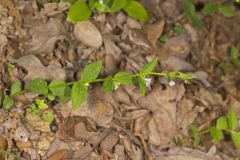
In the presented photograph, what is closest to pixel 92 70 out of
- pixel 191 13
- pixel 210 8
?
pixel 191 13

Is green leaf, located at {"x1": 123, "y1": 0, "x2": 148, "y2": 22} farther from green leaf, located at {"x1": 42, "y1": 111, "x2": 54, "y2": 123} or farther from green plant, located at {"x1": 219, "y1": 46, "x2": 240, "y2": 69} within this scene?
green leaf, located at {"x1": 42, "y1": 111, "x2": 54, "y2": 123}

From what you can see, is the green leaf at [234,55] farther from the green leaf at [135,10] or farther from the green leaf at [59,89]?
the green leaf at [59,89]

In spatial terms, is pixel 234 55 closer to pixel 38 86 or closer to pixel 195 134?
pixel 195 134

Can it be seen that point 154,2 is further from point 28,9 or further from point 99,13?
point 28,9

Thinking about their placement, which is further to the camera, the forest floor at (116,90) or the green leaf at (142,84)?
the forest floor at (116,90)

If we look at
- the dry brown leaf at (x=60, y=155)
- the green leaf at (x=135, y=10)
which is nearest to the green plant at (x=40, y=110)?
the dry brown leaf at (x=60, y=155)

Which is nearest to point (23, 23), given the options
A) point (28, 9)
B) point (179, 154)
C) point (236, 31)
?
point (28, 9)

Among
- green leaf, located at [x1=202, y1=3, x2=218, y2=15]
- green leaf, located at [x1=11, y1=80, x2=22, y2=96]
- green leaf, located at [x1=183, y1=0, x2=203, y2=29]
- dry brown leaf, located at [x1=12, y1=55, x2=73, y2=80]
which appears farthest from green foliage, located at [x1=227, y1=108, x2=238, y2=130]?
green leaf, located at [x1=11, y1=80, x2=22, y2=96]
